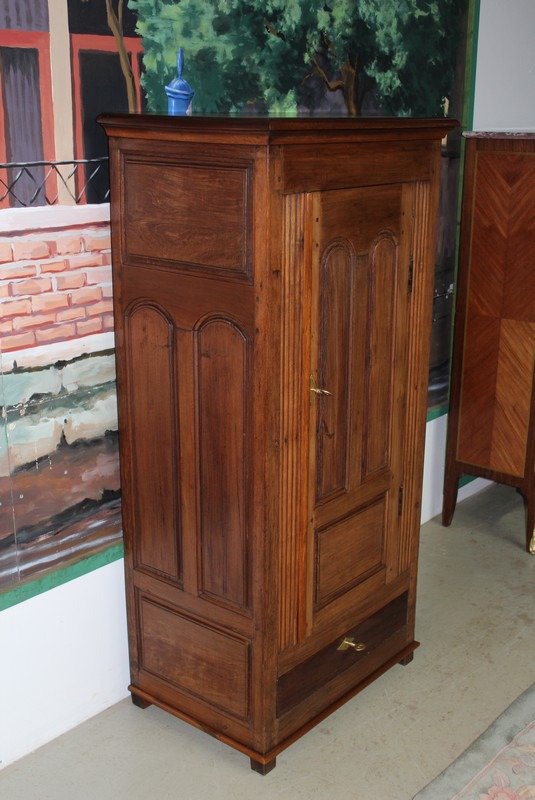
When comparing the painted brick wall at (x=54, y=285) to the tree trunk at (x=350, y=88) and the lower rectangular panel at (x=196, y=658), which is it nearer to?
the lower rectangular panel at (x=196, y=658)

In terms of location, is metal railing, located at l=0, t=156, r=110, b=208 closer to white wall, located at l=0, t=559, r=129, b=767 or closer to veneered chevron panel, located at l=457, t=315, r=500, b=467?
white wall, located at l=0, t=559, r=129, b=767

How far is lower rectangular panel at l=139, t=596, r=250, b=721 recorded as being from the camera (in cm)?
259

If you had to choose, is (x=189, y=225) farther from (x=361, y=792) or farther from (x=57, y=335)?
(x=361, y=792)

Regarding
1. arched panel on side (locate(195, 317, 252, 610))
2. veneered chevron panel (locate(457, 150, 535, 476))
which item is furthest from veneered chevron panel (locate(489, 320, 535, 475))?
arched panel on side (locate(195, 317, 252, 610))

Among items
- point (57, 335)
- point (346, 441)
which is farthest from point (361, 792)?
point (57, 335)

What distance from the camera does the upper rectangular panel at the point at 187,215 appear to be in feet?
7.28

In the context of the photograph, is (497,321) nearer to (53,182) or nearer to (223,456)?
(223,456)

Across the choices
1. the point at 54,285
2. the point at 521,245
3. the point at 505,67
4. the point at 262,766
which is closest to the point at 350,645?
the point at 262,766

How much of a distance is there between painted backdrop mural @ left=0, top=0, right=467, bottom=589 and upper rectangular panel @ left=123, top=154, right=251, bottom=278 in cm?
18

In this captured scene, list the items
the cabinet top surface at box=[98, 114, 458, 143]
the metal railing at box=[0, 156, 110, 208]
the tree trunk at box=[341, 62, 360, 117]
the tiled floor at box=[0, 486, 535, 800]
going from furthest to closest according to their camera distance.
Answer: the tree trunk at box=[341, 62, 360, 117]
the tiled floor at box=[0, 486, 535, 800]
the metal railing at box=[0, 156, 110, 208]
the cabinet top surface at box=[98, 114, 458, 143]

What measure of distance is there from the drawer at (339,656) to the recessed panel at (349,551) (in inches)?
7.0

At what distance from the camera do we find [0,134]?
7.50 feet

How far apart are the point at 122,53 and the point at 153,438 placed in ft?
3.54

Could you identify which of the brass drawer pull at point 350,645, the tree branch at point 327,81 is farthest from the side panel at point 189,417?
the tree branch at point 327,81
